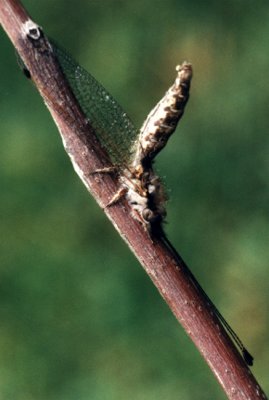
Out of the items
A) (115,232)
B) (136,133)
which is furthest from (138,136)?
(115,232)

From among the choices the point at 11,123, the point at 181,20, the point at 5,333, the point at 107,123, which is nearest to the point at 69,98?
the point at 107,123

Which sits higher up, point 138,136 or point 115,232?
point 138,136

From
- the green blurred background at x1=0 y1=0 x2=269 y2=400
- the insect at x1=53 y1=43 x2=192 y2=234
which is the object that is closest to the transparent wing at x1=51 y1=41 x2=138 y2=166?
the insect at x1=53 y1=43 x2=192 y2=234

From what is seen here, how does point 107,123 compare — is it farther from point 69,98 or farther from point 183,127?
point 183,127

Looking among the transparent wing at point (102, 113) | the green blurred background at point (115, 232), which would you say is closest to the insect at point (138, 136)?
the transparent wing at point (102, 113)

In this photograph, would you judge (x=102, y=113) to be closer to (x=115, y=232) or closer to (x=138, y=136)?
(x=138, y=136)

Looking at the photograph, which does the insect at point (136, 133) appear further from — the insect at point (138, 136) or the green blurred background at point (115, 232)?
the green blurred background at point (115, 232)
